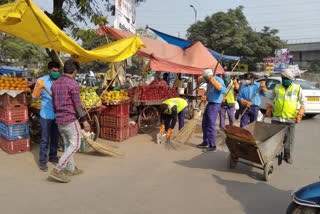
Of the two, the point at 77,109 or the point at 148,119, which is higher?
the point at 77,109

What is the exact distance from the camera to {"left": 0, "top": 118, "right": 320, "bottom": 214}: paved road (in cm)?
327

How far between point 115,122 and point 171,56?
2.64m

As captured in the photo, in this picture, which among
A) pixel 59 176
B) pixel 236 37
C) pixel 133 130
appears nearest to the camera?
pixel 59 176

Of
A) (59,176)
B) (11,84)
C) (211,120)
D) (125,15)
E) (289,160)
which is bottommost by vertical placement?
(289,160)

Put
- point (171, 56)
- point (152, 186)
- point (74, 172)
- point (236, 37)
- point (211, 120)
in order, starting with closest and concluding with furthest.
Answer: point (152, 186) → point (74, 172) → point (211, 120) → point (171, 56) → point (236, 37)

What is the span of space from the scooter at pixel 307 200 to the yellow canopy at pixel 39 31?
4.11 m

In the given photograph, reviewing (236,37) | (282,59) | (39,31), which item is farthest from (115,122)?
(236,37)

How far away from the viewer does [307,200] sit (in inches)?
100

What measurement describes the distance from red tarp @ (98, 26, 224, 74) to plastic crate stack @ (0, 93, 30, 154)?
307 cm

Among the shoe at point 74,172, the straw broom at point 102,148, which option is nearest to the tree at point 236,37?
the straw broom at point 102,148

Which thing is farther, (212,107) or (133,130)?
(133,130)

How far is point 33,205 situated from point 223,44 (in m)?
25.6

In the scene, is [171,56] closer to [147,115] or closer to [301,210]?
[147,115]

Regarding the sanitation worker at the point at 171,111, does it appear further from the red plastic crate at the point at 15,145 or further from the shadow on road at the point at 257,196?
the red plastic crate at the point at 15,145
